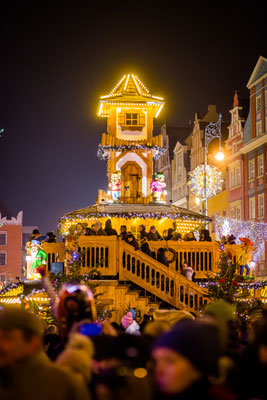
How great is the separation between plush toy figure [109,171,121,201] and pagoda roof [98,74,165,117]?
364 cm

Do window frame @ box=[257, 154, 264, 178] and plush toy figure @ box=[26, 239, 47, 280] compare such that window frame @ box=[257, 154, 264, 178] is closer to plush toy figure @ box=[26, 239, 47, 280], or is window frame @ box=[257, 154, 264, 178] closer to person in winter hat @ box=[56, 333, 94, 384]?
plush toy figure @ box=[26, 239, 47, 280]

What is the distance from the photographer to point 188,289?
17.3m

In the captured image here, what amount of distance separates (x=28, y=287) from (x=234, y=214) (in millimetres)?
32359

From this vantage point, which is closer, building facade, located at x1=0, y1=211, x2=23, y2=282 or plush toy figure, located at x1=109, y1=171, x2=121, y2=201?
plush toy figure, located at x1=109, y1=171, x2=121, y2=201

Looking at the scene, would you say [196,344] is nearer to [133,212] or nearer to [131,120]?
[133,212]

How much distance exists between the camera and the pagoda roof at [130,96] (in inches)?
1120

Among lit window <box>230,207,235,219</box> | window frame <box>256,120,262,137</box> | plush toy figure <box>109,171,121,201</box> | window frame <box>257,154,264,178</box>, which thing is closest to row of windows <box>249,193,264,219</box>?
window frame <box>257,154,264,178</box>

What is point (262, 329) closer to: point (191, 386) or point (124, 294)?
point (191, 386)

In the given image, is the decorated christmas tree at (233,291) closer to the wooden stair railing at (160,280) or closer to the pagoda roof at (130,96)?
the wooden stair railing at (160,280)

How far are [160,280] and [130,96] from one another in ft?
42.8

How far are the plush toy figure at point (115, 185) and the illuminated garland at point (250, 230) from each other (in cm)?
1543

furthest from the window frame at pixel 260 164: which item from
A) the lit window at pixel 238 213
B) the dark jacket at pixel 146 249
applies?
the dark jacket at pixel 146 249

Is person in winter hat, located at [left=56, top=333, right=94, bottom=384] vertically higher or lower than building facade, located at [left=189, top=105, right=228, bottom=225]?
lower

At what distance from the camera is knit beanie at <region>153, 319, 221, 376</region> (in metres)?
3.62
